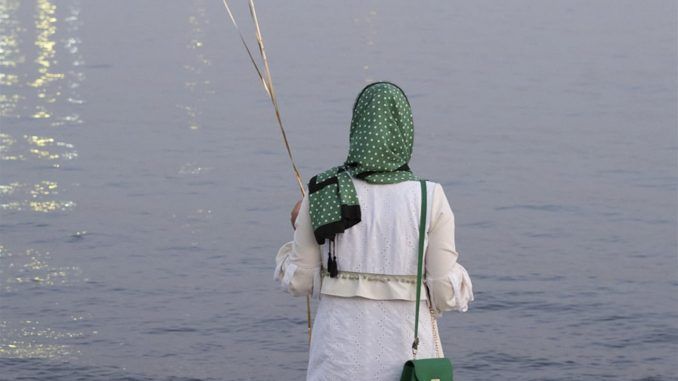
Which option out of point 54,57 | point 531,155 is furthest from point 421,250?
point 54,57

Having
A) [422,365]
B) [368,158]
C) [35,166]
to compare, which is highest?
[368,158]

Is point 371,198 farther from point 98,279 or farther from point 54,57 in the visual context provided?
point 54,57

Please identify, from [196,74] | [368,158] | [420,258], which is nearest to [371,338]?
[420,258]

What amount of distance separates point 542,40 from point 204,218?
55.0 feet

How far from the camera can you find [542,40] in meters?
28.5

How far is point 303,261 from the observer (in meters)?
4.18

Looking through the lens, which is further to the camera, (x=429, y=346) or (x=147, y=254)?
(x=147, y=254)

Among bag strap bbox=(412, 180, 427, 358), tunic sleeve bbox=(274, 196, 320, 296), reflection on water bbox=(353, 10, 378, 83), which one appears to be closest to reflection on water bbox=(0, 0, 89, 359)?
reflection on water bbox=(353, 10, 378, 83)

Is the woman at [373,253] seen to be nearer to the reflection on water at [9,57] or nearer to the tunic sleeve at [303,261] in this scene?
the tunic sleeve at [303,261]

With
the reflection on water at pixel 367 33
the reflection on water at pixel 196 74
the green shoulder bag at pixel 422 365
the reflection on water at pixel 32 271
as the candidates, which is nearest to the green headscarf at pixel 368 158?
the green shoulder bag at pixel 422 365

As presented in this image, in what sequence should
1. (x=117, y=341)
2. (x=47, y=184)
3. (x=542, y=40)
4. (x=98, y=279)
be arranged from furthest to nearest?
(x=542, y=40), (x=47, y=184), (x=98, y=279), (x=117, y=341)

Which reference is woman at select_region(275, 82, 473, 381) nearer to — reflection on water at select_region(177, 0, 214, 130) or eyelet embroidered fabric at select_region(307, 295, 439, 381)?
eyelet embroidered fabric at select_region(307, 295, 439, 381)

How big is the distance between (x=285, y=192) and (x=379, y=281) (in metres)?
9.96

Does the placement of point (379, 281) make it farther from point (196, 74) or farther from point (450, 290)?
point (196, 74)
